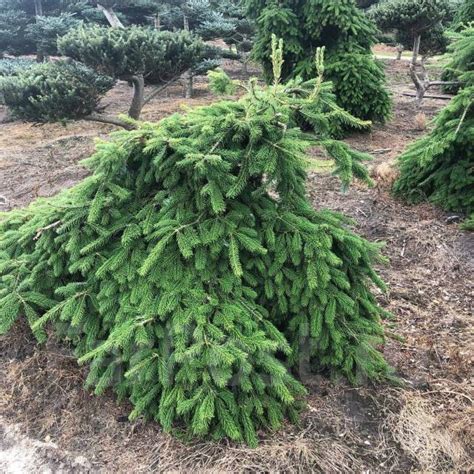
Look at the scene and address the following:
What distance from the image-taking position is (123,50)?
23.9ft

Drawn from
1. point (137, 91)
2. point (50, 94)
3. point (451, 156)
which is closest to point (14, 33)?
point (137, 91)

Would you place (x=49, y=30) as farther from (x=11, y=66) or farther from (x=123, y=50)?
(x=123, y=50)

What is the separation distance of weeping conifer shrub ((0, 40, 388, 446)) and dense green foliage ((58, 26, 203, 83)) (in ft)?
17.1

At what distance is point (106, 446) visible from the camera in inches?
103

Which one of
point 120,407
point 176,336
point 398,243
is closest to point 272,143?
point 176,336

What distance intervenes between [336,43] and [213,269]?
22.3 feet

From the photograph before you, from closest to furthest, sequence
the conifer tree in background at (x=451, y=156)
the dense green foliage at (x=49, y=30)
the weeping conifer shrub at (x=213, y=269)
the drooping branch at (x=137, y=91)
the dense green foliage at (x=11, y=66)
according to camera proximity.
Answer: the weeping conifer shrub at (x=213, y=269) → the conifer tree in background at (x=451, y=156) → the drooping branch at (x=137, y=91) → the dense green foliage at (x=11, y=66) → the dense green foliage at (x=49, y=30)

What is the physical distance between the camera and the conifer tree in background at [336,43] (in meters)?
7.62

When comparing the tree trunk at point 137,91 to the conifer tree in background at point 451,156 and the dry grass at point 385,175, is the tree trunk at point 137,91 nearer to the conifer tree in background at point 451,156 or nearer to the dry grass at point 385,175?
the dry grass at point 385,175

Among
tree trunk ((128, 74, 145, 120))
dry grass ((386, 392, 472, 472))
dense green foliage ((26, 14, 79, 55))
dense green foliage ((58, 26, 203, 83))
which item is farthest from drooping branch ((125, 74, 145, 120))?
dry grass ((386, 392, 472, 472))

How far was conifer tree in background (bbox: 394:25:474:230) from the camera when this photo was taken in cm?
480

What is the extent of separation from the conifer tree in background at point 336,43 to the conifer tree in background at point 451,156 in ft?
8.03

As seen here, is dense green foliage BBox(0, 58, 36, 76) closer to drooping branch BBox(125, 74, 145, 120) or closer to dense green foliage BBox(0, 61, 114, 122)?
dense green foliage BBox(0, 61, 114, 122)

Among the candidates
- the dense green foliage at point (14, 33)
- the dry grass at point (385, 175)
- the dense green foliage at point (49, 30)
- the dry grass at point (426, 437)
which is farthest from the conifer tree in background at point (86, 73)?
the dense green foliage at point (14, 33)
